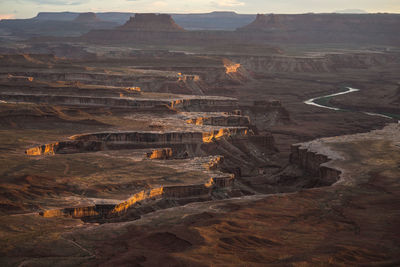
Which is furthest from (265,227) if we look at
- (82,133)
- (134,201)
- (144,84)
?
(144,84)

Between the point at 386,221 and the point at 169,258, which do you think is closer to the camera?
the point at 169,258

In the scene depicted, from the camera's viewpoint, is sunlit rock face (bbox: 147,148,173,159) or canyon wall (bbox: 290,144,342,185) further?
sunlit rock face (bbox: 147,148,173,159)

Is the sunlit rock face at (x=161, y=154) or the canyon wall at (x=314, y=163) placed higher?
the sunlit rock face at (x=161, y=154)

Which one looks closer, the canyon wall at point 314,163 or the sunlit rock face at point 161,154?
the canyon wall at point 314,163

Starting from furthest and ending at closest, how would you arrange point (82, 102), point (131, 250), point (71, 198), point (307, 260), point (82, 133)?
point (82, 102) < point (82, 133) < point (71, 198) < point (131, 250) < point (307, 260)

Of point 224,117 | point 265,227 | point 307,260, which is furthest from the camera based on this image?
point 224,117

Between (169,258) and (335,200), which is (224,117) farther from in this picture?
(169,258)

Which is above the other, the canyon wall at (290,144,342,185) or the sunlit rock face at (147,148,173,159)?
the sunlit rock face at (147,148,173,159)

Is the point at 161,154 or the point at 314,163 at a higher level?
the point at 161,154

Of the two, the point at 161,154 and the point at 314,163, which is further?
the point at 314,163
